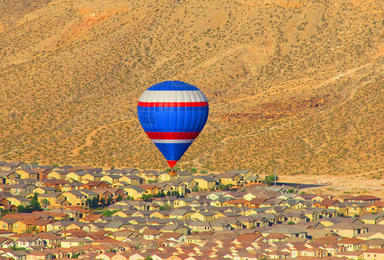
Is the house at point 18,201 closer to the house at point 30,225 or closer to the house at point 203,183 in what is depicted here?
the house at point 30,225

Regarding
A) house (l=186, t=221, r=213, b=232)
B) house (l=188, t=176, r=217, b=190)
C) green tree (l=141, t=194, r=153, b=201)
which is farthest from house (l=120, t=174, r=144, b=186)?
house (l=186, t=221, r=213, b=232)

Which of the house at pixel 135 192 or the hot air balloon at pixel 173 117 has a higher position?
the hot air balloon at pixel 173 117

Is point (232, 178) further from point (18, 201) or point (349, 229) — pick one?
point (349, 229)

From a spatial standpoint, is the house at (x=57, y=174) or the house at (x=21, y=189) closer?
the house at (x=21, y=189)

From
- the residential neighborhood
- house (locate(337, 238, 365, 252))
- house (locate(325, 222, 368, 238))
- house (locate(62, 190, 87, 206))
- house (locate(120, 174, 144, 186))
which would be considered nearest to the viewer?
the residential neighborhood

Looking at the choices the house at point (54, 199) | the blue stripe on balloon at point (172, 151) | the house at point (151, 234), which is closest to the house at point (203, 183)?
the house at point (54, 199)

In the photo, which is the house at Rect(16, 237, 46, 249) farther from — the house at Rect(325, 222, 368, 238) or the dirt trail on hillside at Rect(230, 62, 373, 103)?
the dirt trail on hillside at Rect(230, 62, 373, 103)

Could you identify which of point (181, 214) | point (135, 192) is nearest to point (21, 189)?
point (135, 192)

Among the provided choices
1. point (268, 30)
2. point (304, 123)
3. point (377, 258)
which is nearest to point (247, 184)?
point (304, 123)
